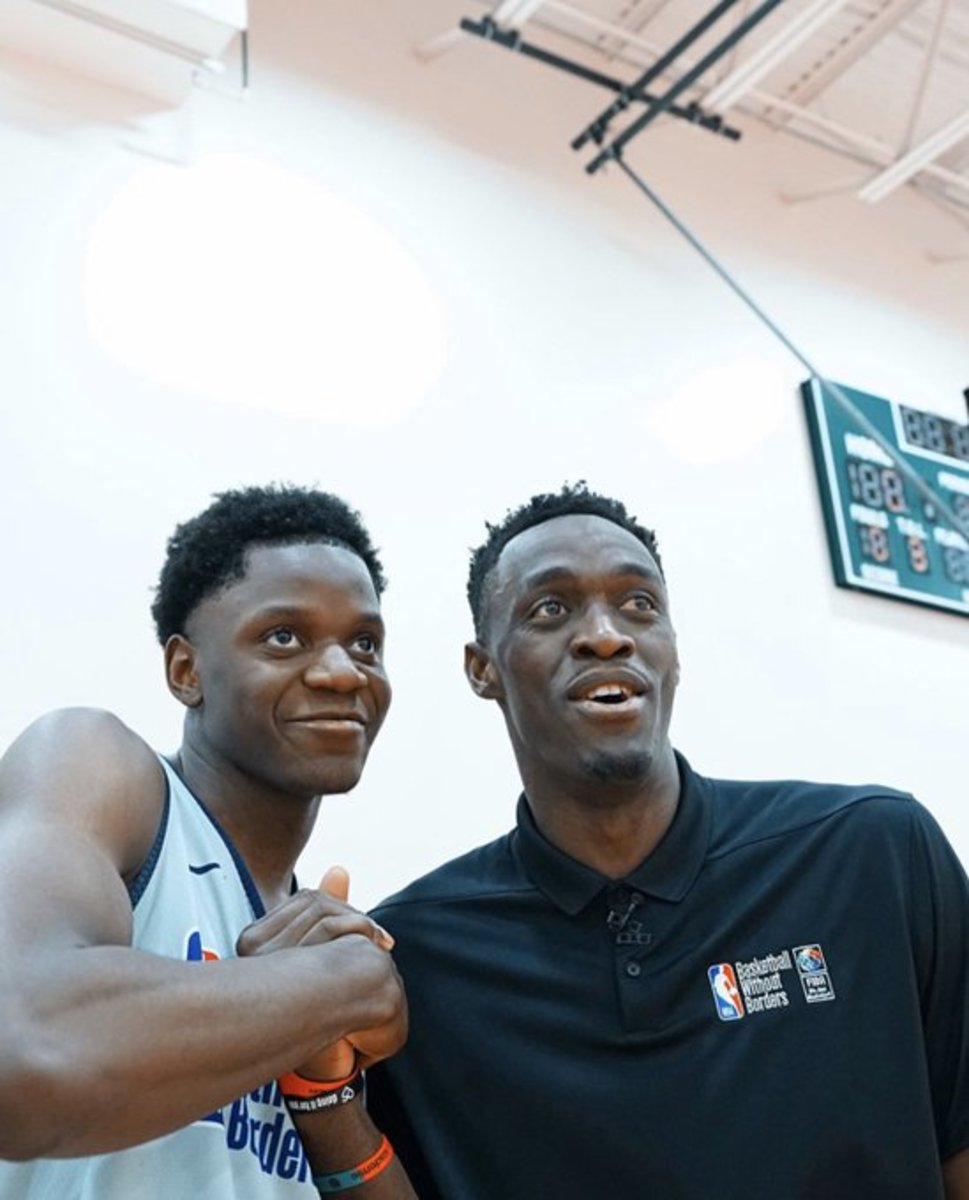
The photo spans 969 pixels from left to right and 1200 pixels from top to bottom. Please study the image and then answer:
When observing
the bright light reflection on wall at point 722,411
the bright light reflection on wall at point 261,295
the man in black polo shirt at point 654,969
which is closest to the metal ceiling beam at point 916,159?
the bright light reflection on wall at point 722,411

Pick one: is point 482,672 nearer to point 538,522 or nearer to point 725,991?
point 538,522

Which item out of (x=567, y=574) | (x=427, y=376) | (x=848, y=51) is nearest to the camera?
(x=567, y=574)

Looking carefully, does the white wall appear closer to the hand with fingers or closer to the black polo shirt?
the black polo shirt

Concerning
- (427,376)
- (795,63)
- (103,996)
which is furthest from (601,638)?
(795,63)

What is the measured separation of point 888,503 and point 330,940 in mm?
3388

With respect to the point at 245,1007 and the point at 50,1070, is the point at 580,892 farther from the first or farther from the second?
the point at 50,1070

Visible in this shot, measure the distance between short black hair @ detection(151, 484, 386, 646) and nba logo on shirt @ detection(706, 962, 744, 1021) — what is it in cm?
64

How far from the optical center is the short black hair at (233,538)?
1.58 metres

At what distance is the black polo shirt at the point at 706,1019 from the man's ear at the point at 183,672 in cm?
36

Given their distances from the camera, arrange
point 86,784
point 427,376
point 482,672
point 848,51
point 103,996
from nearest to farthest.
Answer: point 103,996, point 86,784, point 482,672, point 427,376, point 848,51

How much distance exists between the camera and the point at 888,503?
4.20m

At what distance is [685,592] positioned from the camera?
352 cm

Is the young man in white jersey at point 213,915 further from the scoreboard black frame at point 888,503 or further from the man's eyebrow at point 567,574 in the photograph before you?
the scoreboard black frame at point 888,503

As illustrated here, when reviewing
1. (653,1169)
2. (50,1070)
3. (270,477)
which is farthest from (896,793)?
(270,477)
